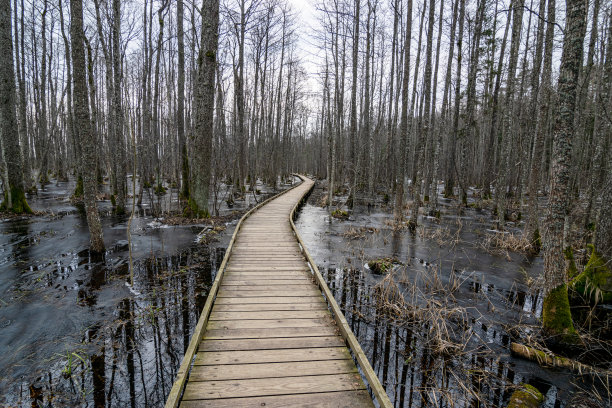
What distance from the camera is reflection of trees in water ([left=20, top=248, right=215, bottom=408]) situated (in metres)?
3.16

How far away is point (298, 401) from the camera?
2.69 metres

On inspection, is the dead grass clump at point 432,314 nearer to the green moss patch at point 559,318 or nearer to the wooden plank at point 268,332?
the green moss patch at point 559,318

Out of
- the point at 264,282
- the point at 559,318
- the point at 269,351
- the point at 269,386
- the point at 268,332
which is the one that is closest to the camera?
the point at 269,386

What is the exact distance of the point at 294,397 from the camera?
2734 millimetres

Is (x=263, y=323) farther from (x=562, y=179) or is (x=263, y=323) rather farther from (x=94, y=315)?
(x=562, y=179)

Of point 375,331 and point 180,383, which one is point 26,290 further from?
point 375,331

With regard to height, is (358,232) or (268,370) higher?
(358,232)

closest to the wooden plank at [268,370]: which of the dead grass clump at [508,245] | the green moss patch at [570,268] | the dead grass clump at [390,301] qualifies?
the dead grass clump at [390,301]

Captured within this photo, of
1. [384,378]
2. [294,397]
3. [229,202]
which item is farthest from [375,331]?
[229,202]

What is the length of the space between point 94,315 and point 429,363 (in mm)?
5062

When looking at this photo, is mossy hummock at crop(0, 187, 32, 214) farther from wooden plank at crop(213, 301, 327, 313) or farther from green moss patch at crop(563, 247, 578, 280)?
green moss patch at crop(563, 247, 578, 280)

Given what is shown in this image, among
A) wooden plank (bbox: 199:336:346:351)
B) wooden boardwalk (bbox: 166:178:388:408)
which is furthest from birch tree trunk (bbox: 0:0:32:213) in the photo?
wooden plank (bbox: 199:336:346:351)

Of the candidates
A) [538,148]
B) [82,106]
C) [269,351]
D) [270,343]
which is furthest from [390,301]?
[82,106]

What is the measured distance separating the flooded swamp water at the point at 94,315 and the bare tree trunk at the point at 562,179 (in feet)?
17.4
